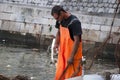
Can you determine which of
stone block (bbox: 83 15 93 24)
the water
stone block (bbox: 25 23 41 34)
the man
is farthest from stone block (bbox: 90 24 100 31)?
the man

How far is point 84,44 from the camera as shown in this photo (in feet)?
62.6

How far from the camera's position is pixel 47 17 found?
20.7 meters

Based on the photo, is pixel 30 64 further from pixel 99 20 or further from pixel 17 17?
pixel 17 17

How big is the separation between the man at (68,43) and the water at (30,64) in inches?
169

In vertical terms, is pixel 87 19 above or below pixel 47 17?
above

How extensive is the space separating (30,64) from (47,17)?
4993mm

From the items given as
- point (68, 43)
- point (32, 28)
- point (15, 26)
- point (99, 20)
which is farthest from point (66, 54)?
point (15, 26)

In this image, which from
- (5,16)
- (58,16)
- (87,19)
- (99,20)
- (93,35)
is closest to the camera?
(58,16)

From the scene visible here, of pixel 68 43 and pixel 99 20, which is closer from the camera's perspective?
pixel 68 43

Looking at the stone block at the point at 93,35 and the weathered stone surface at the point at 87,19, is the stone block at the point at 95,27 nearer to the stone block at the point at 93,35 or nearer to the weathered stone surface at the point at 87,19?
the stone block at the point at 93,35

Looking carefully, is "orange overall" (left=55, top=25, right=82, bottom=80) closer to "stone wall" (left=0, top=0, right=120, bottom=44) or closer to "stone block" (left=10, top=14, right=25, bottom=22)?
"stone wall" (left=0, top=0, right=120, bottom=44)

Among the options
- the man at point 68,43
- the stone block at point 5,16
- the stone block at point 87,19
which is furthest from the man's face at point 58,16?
the stone block at point 5,16

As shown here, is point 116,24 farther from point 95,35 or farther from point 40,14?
point 40,14

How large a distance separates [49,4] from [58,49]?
12460 mm
